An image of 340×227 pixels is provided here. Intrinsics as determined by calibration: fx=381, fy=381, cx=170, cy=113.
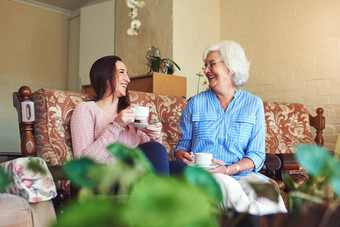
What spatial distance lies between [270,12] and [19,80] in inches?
147

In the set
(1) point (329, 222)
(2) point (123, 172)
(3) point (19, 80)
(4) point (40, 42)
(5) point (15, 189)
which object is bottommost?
(5) point (15, 189)

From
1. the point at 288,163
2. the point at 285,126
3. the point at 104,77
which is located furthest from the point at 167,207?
the point at 285,126

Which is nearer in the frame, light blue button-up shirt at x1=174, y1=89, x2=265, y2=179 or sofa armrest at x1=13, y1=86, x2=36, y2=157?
sofa armrest at x1=13, y1=86, x2=36, y2=157

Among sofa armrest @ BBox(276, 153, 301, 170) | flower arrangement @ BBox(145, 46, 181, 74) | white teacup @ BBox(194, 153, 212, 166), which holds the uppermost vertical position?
flower arrangement @ BBox(145, 46, 181, 74)

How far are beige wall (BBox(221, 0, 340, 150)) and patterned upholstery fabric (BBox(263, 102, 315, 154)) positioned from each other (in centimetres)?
67

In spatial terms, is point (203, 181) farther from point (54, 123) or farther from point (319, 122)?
point (319, 122)

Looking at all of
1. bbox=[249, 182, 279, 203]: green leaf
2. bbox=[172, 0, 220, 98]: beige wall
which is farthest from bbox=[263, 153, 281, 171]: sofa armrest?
bbox=[172, 0, 220, 98]: beige wall

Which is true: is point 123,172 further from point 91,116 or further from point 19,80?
point 19,80

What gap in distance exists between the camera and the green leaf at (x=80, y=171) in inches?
10.1

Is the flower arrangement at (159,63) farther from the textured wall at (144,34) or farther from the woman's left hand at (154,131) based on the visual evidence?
the woman's left hand at (154,131)

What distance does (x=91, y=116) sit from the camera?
189 cm

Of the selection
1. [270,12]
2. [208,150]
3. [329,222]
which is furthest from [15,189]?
[270,12]

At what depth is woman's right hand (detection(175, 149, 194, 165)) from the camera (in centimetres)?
181

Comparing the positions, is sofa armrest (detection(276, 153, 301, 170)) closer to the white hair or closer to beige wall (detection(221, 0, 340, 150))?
the white hair
